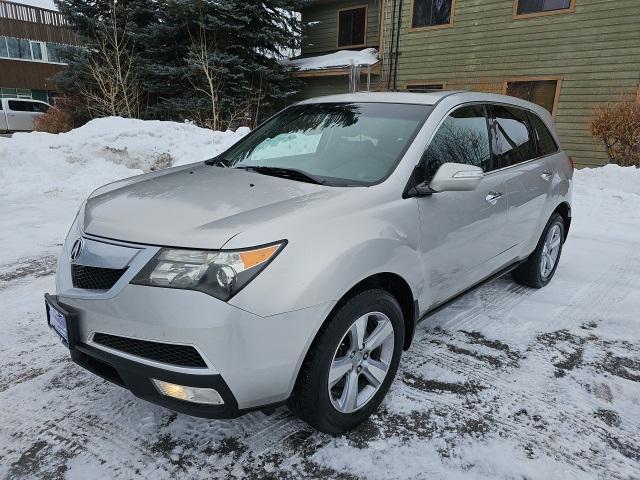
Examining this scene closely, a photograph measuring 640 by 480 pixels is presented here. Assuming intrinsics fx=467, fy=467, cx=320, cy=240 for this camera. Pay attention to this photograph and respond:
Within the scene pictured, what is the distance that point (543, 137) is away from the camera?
4.33m

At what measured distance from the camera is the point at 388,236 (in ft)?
7.83

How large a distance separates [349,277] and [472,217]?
130 cm

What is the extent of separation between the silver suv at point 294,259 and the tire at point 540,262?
3.29ft

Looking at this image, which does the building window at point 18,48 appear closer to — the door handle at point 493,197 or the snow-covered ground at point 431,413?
the snow-covered ground at point 431,413

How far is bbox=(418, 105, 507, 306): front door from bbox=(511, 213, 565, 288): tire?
0.91 m

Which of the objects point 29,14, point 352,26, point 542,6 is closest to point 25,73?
point 29,14

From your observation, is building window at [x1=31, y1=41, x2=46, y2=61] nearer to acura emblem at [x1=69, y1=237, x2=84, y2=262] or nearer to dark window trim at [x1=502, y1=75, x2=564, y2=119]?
dark window trim at [x1=502, y1=75, x2=564, y2=119]

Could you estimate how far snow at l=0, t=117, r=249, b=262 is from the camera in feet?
19.3

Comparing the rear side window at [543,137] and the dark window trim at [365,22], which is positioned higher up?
the dark window trim at [365,22]

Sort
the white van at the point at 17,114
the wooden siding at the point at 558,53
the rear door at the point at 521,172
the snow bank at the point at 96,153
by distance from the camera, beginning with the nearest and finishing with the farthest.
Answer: the rear door at the point at 521,172 → the snow bank at the point at 96,153 → the wooden siding at the point at 558,53 → the white van at the point at 17,114

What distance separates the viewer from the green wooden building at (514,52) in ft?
36.3

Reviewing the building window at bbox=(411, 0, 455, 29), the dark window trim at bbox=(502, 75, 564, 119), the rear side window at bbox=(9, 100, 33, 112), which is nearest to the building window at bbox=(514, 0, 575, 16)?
the dark window trim at bbox=(502, 75, 564, 119)

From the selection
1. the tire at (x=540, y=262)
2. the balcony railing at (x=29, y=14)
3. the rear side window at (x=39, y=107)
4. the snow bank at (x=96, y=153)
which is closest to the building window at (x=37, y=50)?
the balcony railing at (x=29, y=14)

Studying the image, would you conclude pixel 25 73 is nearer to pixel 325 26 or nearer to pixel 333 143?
pixel 325 26
